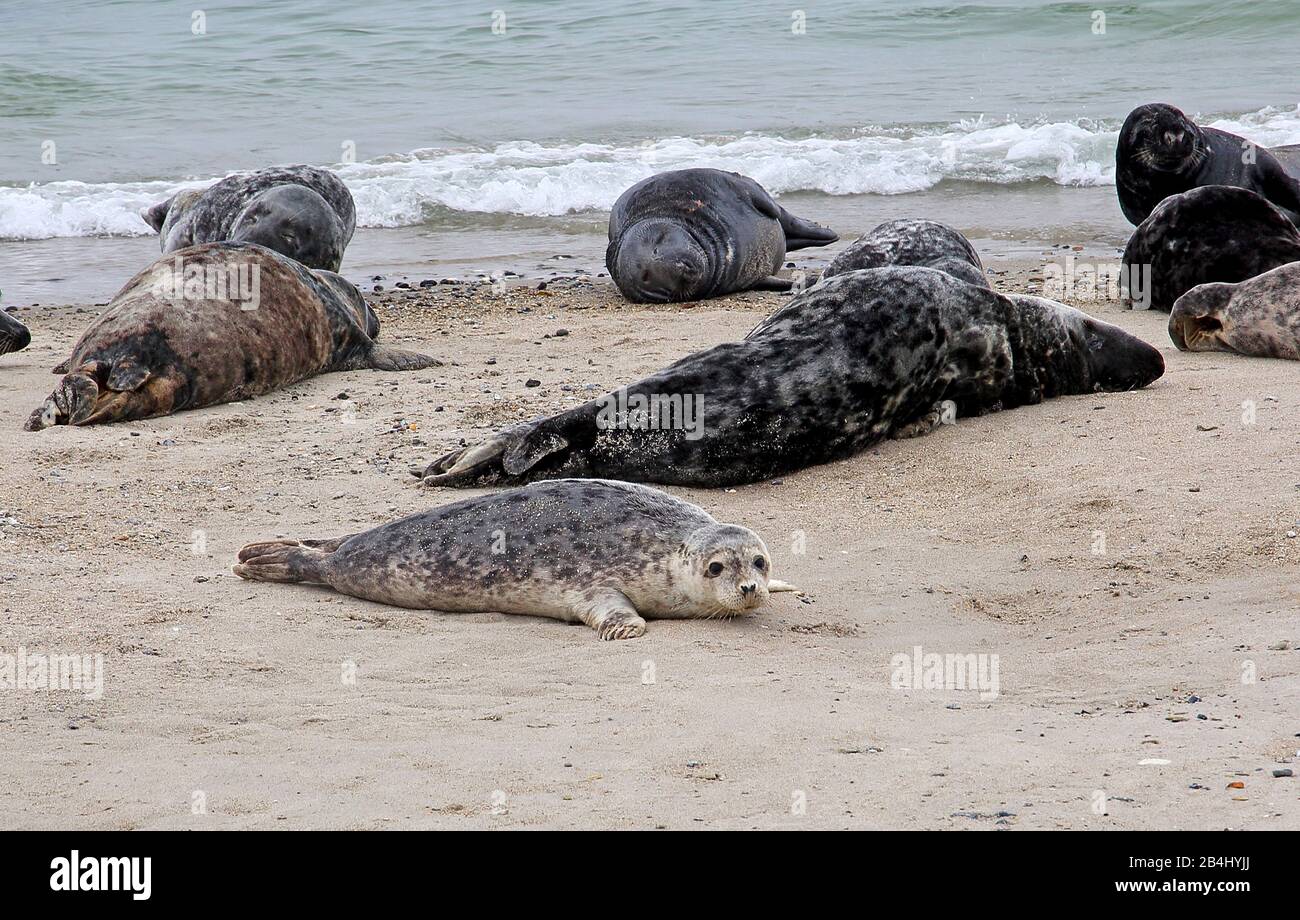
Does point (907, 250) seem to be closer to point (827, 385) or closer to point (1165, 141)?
point (827, 385)

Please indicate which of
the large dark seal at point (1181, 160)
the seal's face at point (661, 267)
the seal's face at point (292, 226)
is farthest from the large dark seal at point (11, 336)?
the large dark seal at point (1181, 160)

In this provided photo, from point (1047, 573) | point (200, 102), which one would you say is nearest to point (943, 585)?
point (1047, 573)

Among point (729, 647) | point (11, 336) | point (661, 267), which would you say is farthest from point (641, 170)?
point (729, 647)

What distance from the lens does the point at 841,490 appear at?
5434 millimetres

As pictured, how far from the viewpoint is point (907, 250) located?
328 inches

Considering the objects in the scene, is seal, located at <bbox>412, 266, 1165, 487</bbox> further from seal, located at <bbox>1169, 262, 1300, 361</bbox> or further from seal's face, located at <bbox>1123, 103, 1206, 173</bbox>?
seal's face, located at <bbox>1123, 103, 1206, 173</bbox>

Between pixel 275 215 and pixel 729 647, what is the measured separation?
243 inches

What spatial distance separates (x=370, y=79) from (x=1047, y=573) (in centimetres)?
1842

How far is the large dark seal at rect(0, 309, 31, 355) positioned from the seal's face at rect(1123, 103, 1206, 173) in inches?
284

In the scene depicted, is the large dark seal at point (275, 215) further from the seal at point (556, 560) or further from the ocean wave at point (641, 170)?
the seal at point (556, 560)

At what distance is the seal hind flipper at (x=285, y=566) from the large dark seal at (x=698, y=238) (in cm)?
→ 574

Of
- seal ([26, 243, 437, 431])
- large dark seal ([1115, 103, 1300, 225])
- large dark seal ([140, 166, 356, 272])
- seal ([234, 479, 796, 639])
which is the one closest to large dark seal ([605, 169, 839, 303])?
large dark seal ([140, 166, 356, 272])

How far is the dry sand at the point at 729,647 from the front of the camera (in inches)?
108
